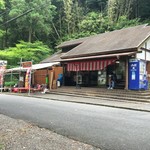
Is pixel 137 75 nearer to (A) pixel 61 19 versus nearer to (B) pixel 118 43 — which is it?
(B) pixel 118 43

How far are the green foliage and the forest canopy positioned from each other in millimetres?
129

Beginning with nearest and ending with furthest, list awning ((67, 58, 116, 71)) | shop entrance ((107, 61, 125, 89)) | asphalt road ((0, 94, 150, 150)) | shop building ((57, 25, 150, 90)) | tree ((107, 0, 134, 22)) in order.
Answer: asphalt road ((0, 94, 150, 150)) < shop building ((57, 25, 150, 90)) < awning ((67, 58, 116, 71)) < shop entrance ((107, 61, 125, 89)) < tree ((107, 0, 134, 22))

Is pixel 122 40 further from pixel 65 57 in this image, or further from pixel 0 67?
pixel 0 67

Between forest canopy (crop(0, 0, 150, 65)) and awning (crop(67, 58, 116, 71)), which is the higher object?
forest canopy (crop(0, 0, 150, 65))

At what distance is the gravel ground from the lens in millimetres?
5699

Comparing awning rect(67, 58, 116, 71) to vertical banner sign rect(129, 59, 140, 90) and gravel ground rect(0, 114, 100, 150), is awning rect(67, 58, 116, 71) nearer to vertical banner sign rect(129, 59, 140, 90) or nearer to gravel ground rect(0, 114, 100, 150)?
vertical banner sign rect(129, 59, 140, 90)

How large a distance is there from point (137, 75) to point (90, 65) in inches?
170

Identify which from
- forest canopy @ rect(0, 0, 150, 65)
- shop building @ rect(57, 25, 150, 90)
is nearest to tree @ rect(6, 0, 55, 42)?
forest canopy @ rect(0, 0, 150, 65)

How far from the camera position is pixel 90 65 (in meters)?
21.2

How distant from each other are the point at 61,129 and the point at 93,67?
44.2 ft

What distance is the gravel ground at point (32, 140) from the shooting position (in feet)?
18.7

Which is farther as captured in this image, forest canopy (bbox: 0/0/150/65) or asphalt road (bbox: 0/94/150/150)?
forest canopy (bbox: 0/0/150/65)

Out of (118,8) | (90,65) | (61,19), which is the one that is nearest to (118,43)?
(90,65)

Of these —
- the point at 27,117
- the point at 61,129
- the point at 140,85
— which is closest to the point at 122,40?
the point at 140,85
